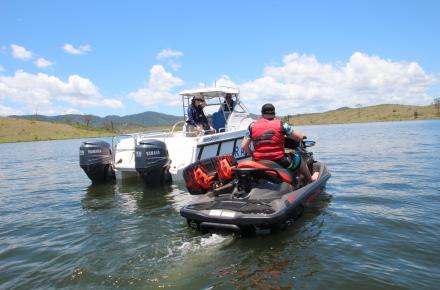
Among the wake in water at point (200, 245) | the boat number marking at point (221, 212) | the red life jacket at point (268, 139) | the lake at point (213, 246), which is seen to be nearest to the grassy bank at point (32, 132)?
the lake at point (213, 246)

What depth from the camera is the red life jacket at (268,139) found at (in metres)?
7.34

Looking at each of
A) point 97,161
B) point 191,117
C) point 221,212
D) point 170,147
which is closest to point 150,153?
point 170,147

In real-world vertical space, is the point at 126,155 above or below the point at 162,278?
above

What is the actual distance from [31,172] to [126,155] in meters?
8.19

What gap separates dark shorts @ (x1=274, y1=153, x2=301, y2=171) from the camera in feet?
24.8

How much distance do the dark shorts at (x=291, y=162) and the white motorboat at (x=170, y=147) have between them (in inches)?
160

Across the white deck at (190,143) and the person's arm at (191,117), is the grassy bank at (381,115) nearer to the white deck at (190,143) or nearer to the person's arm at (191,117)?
the white deck at (190,143)

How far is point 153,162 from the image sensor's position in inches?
431

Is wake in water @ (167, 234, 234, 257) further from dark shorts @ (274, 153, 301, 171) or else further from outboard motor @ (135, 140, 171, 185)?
outboard motor @ (135, 140, 171, 185)

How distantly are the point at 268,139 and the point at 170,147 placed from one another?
203 inches

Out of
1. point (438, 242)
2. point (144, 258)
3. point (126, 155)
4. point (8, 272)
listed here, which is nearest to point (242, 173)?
point (144, 258)

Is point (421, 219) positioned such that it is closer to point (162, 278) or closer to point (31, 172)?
point (162, 278)

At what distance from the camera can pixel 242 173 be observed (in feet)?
22.9

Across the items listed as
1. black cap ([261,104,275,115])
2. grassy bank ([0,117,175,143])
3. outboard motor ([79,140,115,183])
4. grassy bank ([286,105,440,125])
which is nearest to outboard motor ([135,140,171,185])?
outboard motor ([79,140,115,183])
